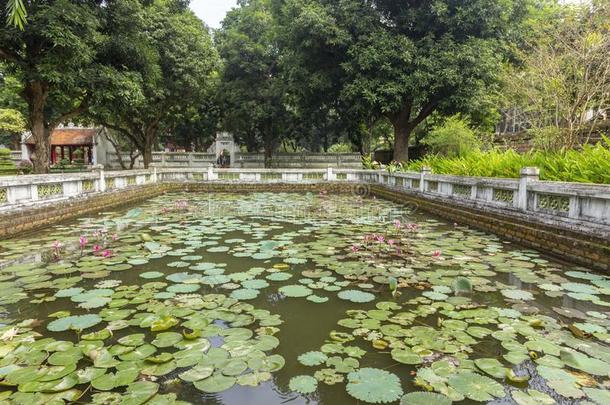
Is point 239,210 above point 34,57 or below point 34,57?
below

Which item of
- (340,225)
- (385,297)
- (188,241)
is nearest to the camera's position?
(385,297)

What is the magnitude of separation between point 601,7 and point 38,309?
1591cm

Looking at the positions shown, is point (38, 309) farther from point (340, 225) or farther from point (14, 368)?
point (340, 225)

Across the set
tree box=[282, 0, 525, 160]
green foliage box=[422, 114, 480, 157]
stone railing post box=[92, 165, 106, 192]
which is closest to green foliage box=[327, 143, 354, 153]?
tree box=[282, 0, 525, 160]

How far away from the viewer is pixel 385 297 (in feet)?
12.8

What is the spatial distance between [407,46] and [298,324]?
49.5 feet

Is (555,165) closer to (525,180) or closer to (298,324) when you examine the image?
(525,180)

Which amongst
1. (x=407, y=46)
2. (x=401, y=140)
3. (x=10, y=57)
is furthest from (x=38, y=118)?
(x=401, y=140)

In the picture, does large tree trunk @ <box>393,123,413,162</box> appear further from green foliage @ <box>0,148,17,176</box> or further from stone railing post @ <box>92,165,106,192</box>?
green foliage @ <box>0,148,17,176</box>

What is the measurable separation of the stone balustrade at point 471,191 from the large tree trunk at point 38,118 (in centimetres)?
279

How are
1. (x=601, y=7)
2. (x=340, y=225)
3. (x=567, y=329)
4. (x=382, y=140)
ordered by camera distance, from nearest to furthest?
1. (x=567, y=329)
2. (x=340, y=225)
3. (x=601, y=7)
4. (x=382, y=140)

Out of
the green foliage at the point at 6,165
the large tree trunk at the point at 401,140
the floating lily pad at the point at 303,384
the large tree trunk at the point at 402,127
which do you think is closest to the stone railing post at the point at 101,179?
the floating lily pad at the point at 303,384

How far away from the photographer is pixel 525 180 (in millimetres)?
6551

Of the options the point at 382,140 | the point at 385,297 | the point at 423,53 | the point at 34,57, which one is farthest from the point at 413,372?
the point at 382,140
